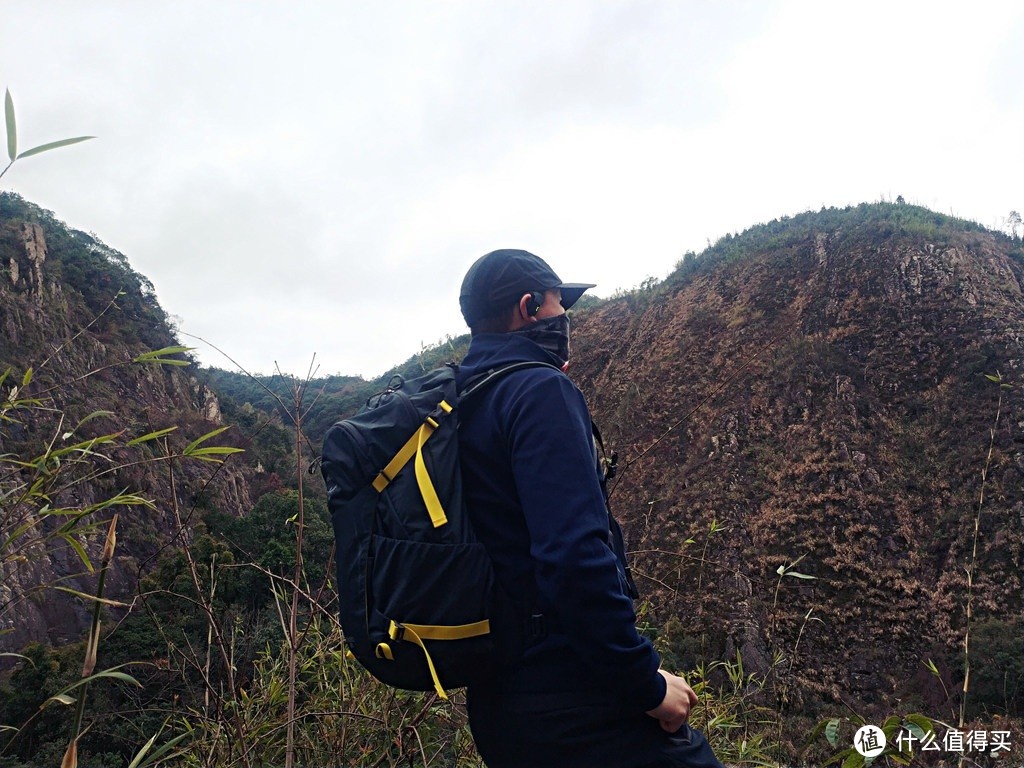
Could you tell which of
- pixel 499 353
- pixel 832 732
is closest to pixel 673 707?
pixel 832 732

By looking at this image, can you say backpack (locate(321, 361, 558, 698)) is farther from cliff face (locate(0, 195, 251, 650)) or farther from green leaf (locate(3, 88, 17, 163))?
cliff face (locate(0, 195, 251, 650))

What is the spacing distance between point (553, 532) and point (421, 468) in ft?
0.71

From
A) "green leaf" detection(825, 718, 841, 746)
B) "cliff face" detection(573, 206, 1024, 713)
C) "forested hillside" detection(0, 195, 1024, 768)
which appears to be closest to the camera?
"green leaf" detection(825, 718, 841, 746)

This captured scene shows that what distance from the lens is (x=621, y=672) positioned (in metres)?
0.82

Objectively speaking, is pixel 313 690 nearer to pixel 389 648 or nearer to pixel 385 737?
pixel 385 737

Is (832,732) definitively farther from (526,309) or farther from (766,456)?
(766,456)

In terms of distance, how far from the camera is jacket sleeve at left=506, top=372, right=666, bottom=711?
82 centimetres

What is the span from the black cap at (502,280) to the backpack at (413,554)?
0.17 meters

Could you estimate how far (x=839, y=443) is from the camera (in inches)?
527

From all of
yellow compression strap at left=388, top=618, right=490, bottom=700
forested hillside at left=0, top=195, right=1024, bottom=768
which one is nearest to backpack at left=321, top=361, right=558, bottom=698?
yellow compression strap at left=388, top=618, right=490, bottom=700

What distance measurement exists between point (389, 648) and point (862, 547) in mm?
12750

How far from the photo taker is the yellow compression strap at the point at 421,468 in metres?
0.90

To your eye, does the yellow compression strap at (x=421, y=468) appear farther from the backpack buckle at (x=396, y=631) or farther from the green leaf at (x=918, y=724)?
the green leaf at (x=918, y=724)

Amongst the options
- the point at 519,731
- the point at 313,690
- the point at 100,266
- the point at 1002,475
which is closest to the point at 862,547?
the point at 1002,475
